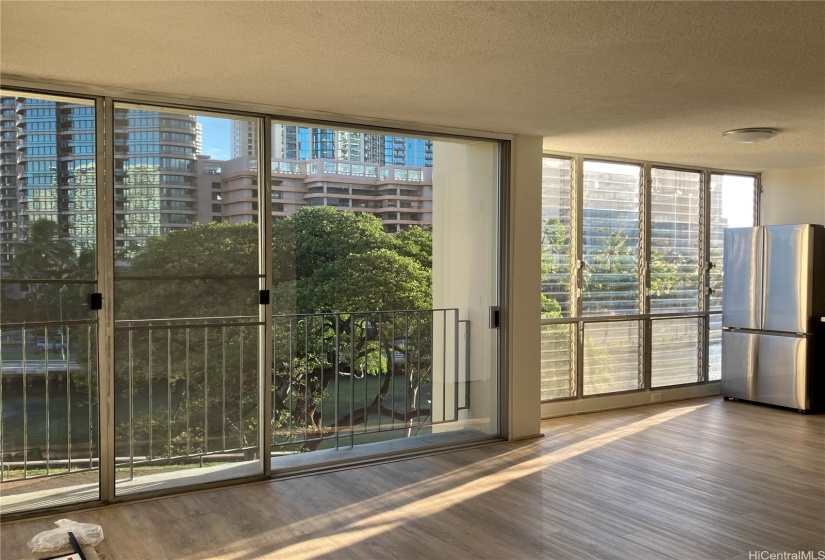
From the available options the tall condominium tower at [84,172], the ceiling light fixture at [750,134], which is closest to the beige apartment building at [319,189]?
the tall condominium tower at [84,172]

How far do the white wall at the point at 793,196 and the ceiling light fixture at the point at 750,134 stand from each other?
89.6 inches

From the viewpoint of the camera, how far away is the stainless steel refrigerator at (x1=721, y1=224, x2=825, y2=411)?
6254mm

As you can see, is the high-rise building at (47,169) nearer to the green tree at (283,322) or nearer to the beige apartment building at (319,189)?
the green tree at (283,322)

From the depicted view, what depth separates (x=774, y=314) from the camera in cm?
646

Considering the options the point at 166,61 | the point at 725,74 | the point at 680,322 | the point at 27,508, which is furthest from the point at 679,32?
the point at 680,322

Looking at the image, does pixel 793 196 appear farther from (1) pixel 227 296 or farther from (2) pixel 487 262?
(1) pixel 227 296

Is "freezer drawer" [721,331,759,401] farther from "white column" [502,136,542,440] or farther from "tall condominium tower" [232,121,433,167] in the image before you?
"tall condominium tower" [232,121,433,167]

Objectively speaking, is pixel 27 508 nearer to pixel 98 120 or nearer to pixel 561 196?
pixel 98 120

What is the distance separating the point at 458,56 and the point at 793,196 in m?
5.35

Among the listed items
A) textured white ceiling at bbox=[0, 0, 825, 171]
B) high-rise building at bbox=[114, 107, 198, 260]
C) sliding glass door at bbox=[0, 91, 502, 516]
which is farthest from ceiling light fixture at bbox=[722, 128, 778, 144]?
high-rise building at bbox=[114, 107, 198, 260]

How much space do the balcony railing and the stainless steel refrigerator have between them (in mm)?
3037

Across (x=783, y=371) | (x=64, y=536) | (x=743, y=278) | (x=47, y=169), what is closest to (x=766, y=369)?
(x=783, y=371)

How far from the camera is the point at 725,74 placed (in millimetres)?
3406

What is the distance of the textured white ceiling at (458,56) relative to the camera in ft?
8.52
